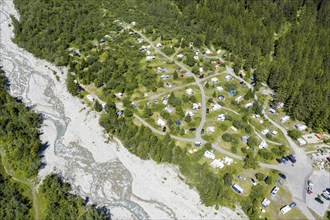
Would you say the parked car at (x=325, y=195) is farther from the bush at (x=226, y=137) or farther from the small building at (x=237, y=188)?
the bush at (x=226, y=137)

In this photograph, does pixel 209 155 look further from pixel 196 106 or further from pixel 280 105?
pixel 280 105

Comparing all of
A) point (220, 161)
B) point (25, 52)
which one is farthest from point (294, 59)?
point (25, 52)

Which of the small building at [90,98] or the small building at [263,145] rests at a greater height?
the small building at [263,145]

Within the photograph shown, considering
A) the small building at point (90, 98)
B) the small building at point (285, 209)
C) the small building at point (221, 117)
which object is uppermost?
the small building at point (221, 117)

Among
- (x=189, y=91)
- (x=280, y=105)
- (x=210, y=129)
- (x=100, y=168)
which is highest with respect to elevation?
(x=189, y=91)

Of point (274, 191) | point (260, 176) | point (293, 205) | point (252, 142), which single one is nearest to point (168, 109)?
point (252, 142)

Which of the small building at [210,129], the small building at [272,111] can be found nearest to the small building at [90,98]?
the small building at [210,129]

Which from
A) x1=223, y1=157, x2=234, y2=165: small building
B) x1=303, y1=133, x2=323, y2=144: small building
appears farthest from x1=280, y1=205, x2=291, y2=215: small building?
x1=303, y1=133, x2=323, y2=144: small building

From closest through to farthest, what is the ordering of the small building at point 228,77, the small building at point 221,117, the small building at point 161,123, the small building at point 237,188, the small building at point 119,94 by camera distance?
1. the small building at point 237,188
2. the small building at point 161,123
3. the small building at point 221,117
4. the small building at point 119,94
5. the small building at point 228,77
